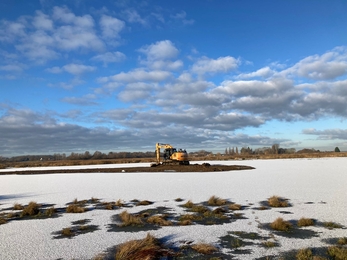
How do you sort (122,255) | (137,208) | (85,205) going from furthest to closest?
1. (85,205)
2. (137,208)
3. (122,255)

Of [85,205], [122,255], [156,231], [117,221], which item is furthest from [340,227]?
[85,205]

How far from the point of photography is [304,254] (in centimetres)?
543

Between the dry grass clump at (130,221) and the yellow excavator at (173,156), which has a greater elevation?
the yellow excavator at (173,156)

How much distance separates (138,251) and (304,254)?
3.18 metres

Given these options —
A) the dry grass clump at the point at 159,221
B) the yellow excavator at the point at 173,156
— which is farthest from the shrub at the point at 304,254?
the yellow excavator at the point at 173,156

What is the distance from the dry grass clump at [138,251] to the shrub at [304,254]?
2661mm

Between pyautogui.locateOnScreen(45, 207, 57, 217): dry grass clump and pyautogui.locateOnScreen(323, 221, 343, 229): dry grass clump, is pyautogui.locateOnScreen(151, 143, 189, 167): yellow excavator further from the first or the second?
pyautogui.locateOnScreen(323, 221, 343, 229): dry grass clump

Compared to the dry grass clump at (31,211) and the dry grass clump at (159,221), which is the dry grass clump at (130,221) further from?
the dry grass clump at (31,211)

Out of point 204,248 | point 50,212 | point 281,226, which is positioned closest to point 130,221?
point 204,248

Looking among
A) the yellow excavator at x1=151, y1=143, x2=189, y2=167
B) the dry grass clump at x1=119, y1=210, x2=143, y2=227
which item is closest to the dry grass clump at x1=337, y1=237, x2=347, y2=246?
the dry grass clump at x1=119, y1=210, x2=143, y2=227

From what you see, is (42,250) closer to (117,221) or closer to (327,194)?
(117,221)

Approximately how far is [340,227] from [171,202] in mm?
5835

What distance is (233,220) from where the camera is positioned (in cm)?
829

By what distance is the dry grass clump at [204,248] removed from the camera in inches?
227
